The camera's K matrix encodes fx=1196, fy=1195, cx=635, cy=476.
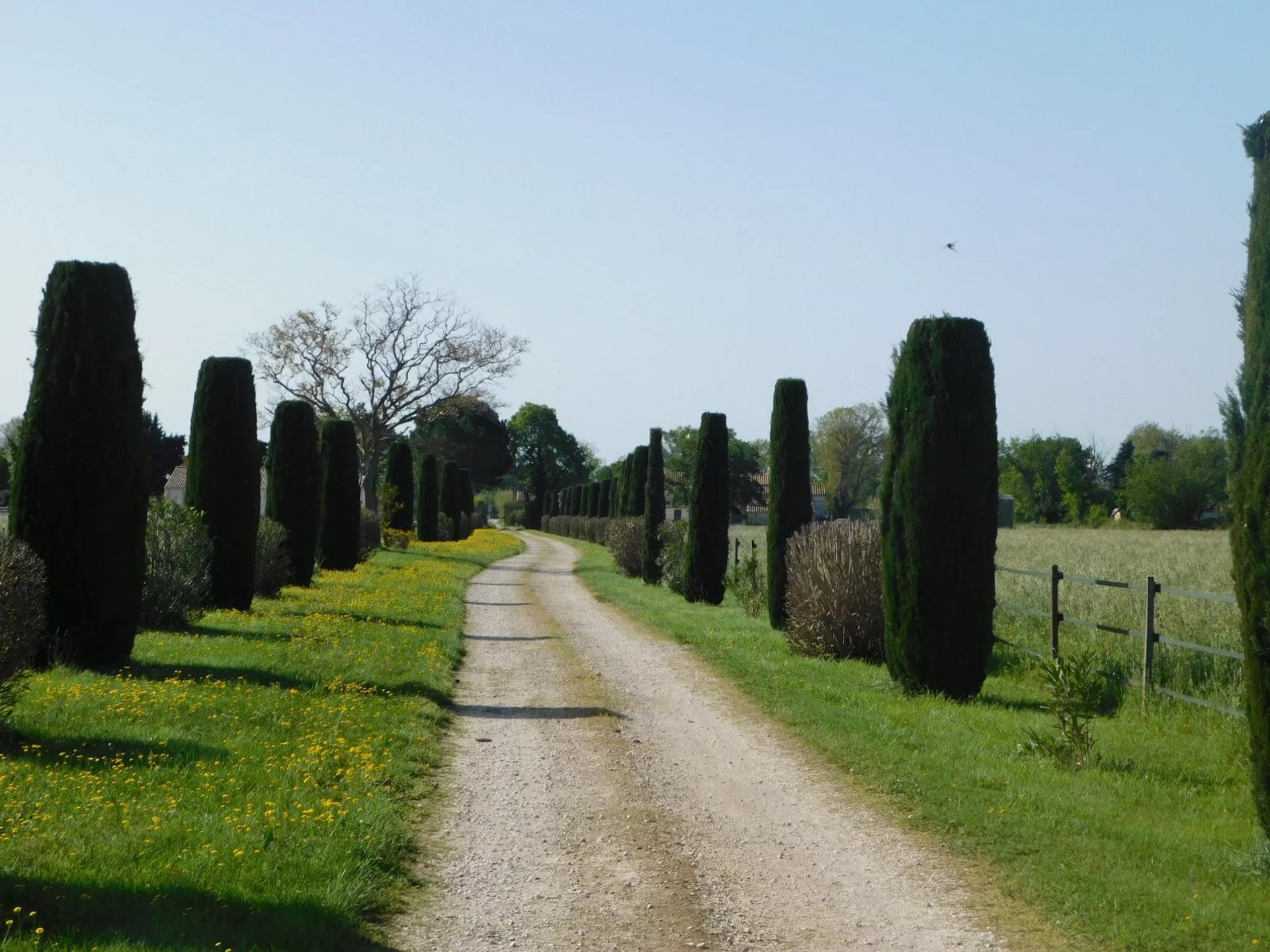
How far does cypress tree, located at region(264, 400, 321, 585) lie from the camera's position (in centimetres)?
2655

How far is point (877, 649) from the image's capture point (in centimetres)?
1572

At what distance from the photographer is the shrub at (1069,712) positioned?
30.2 ft

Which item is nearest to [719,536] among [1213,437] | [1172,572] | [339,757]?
[1172,572]

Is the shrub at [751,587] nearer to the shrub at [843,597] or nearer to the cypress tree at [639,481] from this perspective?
the shrub at [843,597]

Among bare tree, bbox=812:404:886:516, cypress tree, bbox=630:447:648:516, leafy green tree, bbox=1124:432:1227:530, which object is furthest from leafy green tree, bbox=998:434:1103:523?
cypress tree, bbox=630:447:648:516

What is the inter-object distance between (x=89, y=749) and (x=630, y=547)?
28587 mm

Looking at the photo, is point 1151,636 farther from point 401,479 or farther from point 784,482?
point 401,479

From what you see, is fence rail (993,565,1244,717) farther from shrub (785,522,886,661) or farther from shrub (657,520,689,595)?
shrub (657,520,689,595)

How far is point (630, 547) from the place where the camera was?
36500 millimetres

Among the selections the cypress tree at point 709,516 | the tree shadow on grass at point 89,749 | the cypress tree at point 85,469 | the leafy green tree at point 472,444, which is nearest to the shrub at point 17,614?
the tree shadow on grass at point 89,749

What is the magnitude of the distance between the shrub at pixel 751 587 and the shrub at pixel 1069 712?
13.1m

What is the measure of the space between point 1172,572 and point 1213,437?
53.5 meters

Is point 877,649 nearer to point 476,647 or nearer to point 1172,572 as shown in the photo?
point 476,647

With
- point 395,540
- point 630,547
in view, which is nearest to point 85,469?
point 630,547
